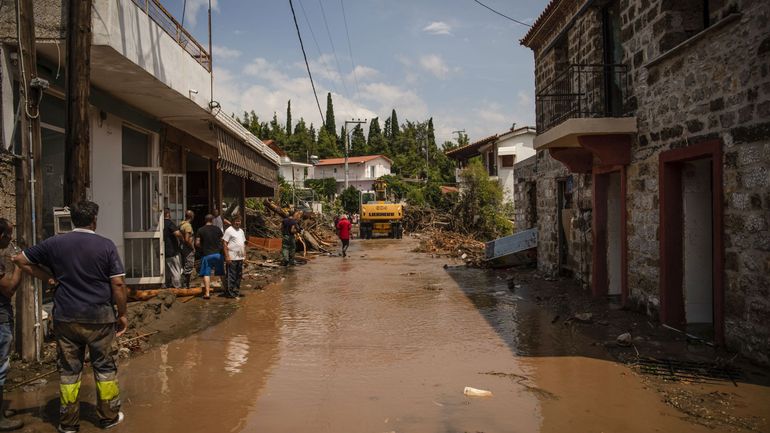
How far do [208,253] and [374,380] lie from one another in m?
6.47

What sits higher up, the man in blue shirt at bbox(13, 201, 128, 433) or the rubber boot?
the man in blue shirt at bbox(13, 201, 128, 433)

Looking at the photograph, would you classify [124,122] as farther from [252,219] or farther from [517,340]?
[252,219]

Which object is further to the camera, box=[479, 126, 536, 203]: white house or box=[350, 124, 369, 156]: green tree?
box=[350, 124, 369, 156]: green tree

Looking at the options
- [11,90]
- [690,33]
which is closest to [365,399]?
[11,90]

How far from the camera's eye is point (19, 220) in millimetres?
6211

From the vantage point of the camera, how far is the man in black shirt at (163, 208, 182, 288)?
433 inches

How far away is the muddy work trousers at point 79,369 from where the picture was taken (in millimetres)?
4531

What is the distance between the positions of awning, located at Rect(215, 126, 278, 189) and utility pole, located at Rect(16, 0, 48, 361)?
5.62 metres

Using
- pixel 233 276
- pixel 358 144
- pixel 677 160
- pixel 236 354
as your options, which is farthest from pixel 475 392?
pixel 358 144

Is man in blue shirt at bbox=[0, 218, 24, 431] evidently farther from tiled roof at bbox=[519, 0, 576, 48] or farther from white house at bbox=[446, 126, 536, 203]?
white house at bbox=[446, 126, 536, 203]

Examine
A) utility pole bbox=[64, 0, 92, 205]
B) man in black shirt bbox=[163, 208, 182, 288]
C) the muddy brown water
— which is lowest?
the muddy brown water

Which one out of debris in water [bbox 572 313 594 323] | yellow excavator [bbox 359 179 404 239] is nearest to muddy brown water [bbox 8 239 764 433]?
debris in water [bbox 572 313 594 323]

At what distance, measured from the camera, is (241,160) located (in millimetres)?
13938

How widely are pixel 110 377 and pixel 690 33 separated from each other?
8.25 meters
